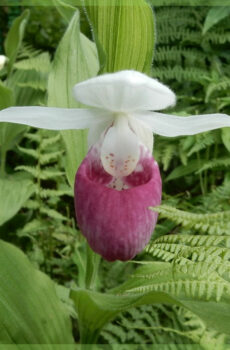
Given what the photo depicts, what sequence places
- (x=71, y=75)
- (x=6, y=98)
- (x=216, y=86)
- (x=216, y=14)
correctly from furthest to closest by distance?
(x=216, y=14), (x=216, y=86), (x=6, y=98), (x=71, y=75)

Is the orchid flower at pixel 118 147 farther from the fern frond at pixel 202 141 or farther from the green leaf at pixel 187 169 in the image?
the green leaf at pixel 187 169

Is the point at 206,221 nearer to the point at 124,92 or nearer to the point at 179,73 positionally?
the point at 124,92

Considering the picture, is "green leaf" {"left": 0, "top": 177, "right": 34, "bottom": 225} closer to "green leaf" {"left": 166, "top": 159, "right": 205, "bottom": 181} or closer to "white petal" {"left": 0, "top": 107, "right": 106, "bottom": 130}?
"green leaf" {"left": 166, "top": 159, "right": 205, "bottom": 181}

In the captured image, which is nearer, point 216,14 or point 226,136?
point 226,136

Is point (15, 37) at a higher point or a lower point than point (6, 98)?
higher

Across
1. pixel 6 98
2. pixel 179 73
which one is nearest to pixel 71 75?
pixel 6 98

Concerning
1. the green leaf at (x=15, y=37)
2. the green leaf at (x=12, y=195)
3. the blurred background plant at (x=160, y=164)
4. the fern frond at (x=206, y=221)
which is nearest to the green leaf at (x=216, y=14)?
the blurred background plant at (x=160, y=164)

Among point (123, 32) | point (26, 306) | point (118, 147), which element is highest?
point (123, 32)

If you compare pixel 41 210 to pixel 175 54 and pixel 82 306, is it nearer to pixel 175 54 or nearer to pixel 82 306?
pixel 82 306
